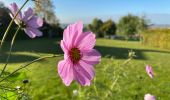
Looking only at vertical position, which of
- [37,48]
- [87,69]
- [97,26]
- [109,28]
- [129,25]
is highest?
[87,69]

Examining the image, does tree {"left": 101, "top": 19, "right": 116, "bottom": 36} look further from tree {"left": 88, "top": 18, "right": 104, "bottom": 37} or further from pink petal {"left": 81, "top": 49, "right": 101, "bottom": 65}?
pink petal {"left": 81, "top": 49, "right": 101, "bottom": 65}

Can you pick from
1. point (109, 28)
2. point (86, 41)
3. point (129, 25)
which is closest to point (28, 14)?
point (86, 41)

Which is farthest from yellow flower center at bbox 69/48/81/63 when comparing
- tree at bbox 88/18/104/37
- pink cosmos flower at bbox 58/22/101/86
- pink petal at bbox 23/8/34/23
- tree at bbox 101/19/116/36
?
tree at bbox 101/19/116/36

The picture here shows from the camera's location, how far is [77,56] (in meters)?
1.12

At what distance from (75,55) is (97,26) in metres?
61.1

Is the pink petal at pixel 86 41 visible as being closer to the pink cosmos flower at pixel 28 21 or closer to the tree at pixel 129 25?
the pink cosmos flower at pixel 28 21

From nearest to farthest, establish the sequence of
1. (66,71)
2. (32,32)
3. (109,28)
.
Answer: (66,71), (32,32), (109,28)

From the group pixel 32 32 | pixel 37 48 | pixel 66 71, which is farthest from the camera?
pixel 37 48

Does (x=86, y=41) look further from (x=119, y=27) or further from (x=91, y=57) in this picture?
(x=119, y=27)

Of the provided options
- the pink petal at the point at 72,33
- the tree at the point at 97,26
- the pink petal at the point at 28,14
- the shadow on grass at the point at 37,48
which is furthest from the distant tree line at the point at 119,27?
the pink petal at the point at 72,33

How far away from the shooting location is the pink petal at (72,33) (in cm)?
103

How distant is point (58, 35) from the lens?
44.1m

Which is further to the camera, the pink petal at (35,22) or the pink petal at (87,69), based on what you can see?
the pink petal at (35,22)

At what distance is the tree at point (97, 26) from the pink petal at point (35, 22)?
59132 millimetres
